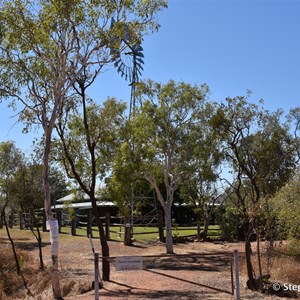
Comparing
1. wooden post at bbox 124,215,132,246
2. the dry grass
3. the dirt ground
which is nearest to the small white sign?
the dirt ground

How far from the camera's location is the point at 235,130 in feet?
45.0

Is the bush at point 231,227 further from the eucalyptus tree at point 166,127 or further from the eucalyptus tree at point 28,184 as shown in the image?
the eucalyptus tree at point 28,184

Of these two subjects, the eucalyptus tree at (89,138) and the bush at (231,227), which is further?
the bush at (231,227)

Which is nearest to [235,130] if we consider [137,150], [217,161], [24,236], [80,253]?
[137,150]

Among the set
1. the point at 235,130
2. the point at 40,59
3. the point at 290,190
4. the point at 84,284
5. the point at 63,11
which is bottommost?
the point at 84,284

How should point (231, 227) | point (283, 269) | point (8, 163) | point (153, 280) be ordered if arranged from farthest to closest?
point (231, 227) → point (8, 163) → point (153, 280) → point (283, 269)

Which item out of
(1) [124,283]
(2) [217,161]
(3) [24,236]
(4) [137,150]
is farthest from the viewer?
(3) [24,236]

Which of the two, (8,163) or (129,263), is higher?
(8,163)

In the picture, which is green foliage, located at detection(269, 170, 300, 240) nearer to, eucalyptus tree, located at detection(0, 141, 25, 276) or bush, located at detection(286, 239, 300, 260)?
bush, located at detection(286, 239, 300, 260)

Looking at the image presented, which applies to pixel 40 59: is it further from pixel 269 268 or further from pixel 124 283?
pixel 269 268

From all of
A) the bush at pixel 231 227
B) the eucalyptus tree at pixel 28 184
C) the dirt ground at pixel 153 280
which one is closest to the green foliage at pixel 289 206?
the dirt ground at pixel 153 280

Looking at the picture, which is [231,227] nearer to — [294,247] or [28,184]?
[28,184]

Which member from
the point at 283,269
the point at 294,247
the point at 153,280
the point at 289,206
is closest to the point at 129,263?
the point at 153,280

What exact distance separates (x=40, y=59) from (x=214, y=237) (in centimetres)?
2388
